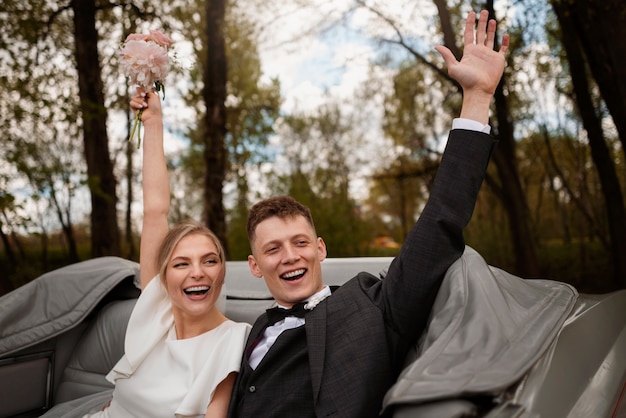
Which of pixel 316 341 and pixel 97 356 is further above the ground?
pixel 316 341

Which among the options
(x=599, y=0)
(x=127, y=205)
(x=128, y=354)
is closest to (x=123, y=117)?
(x=127, y=205)

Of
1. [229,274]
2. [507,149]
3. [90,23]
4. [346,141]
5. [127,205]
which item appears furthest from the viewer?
[127,205]

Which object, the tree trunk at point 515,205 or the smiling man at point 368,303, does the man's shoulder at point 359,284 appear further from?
the tree trunk at point 515,205

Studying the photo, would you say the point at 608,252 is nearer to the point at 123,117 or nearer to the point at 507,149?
the point at 507,149

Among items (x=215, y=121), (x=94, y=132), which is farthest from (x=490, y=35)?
(x=94, y=132)

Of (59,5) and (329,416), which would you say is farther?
(59,5)

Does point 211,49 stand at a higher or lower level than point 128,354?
higher

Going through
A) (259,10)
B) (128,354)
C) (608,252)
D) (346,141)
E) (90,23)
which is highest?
(259,10)

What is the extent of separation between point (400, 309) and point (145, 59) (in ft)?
4.89

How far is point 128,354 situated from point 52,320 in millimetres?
873

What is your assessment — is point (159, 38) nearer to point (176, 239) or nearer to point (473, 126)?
point (176, 239)

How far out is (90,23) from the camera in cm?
722

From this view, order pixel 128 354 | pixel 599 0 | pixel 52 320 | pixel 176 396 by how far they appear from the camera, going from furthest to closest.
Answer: pixel 599 0
pixel 52 320
pixel 128 354
pixel 176 396

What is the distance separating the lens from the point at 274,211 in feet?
5.60
